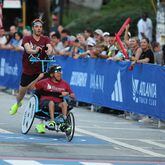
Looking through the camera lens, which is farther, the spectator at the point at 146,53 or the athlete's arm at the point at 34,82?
the spectator at the point at 146,53

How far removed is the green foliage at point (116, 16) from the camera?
108ft

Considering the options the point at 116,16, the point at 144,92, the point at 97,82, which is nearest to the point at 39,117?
the point at 144,92

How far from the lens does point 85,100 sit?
22797mm

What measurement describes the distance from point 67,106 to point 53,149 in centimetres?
167

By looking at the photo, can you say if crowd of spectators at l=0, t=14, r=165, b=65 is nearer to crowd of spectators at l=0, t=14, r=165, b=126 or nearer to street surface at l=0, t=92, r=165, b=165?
crowd of spectators at l=0, t=14, r=165, b=126

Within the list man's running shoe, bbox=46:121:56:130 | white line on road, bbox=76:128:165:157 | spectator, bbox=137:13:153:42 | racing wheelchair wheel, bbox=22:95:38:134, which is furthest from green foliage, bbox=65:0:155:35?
man's running shoe, bbox=46:121:56:130

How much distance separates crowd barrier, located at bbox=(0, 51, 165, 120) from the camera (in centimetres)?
1881

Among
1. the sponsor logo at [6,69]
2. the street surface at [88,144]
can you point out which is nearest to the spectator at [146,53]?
the street surface at [88,144]

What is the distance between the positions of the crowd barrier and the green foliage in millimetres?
8557

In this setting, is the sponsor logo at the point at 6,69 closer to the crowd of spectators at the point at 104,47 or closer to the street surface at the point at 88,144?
the crowd of spectators at the point at 104,47

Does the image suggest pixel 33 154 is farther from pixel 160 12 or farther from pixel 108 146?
pixel 160 12

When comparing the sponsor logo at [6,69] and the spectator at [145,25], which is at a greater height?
the spectator at [145,25]

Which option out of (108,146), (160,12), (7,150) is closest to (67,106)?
(108,146)

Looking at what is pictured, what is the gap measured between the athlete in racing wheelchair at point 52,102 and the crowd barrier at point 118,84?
3.22 m
